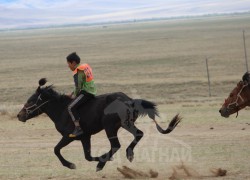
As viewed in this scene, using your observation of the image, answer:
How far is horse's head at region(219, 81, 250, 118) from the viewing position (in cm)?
1054

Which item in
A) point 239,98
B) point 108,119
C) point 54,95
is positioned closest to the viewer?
point 239,98

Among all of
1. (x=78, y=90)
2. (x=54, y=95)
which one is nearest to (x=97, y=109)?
(x=78, y=90)

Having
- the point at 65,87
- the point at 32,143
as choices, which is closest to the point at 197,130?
the point at 32,143

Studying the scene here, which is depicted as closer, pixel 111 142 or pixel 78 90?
pixel 111 142

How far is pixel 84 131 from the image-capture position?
11477 millimetres

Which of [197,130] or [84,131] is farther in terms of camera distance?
[197,130]

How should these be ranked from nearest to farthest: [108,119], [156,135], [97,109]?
[108,119] → [97,109] → [156,135]

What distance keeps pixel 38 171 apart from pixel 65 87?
22.7 meters

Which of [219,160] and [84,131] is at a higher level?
[84,131]

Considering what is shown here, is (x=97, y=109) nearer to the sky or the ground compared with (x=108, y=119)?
nearer to the sky

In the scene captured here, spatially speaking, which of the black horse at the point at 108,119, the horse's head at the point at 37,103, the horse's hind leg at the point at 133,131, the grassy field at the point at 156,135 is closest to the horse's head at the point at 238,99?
the black horse at the point at 108,119

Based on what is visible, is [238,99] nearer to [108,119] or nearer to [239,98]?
[239,98]

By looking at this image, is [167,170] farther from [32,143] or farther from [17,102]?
[17,102]

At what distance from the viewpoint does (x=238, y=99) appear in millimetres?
10625
